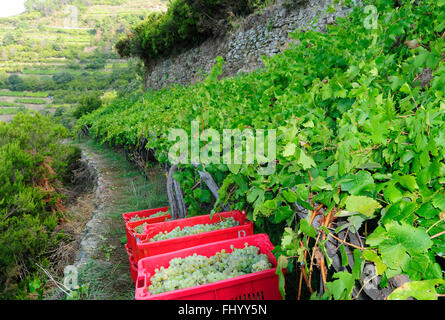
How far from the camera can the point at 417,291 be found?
0.75 metres

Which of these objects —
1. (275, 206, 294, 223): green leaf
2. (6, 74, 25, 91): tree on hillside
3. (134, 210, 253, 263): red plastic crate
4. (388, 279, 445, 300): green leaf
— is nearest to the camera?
(388, 279, 445, 300): green leaf

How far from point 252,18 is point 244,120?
292 inches

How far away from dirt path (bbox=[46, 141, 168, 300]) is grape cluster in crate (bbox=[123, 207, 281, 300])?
0.95m

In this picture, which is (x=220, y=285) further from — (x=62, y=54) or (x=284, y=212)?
(x=62, y=54)

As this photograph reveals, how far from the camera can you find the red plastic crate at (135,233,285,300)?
122 cm

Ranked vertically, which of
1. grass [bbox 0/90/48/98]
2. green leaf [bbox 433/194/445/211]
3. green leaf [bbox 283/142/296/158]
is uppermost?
grass [bbox 0/90/48/98]

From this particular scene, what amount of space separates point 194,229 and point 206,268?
49 cm

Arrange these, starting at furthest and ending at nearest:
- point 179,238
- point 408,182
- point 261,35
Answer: point 261,35
point 179,238
point 408,182

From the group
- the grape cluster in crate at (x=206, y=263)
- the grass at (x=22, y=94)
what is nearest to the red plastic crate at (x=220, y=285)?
the grape cluster in crate at (x=206, y=263)

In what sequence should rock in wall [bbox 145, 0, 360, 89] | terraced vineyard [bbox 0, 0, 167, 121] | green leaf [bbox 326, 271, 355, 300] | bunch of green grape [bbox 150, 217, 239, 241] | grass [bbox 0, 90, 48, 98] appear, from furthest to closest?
grass [bbox 0, 90, 48, 98] < terraced vineyard [bbox 0, 0, 167, 121] < rock in wall [bbox 145, 0, 360, 89] < bunch of green grape [bbox 150, 217, 239, 241] < green leaf [bbox 326, 271, 355, 300]

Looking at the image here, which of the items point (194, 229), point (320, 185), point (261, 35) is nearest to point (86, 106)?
point (261, 35)

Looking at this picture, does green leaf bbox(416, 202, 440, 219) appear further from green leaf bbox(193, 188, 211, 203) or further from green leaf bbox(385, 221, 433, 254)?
green leaf bbox(193, 188, 211, 203)

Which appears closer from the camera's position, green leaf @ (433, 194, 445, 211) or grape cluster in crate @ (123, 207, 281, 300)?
Result: green leaf @ (433, 194, 445, 211)

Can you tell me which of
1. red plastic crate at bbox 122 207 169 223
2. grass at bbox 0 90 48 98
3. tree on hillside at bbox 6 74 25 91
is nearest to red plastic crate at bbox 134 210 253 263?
red plastic crate at bbox 122 207 169 223
